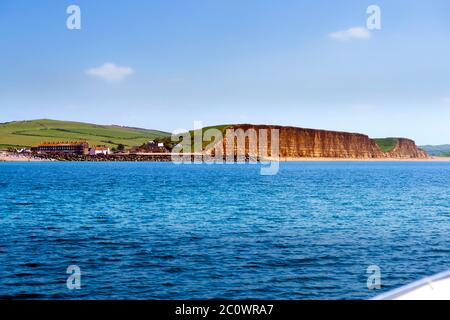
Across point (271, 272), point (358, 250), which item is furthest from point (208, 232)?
point (271, 272)

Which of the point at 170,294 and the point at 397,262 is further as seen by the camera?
the point at 397,262

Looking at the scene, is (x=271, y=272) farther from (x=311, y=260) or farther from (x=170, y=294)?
(x=170, y=294)

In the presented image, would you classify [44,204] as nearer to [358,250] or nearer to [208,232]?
[208,232]

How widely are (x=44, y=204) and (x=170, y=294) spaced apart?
144 feet

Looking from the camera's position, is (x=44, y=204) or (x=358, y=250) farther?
(x=44, y=204)

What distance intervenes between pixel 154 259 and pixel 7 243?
10.7m

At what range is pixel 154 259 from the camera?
26.3m
